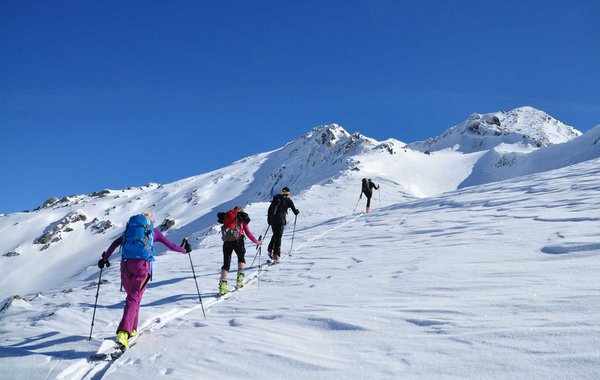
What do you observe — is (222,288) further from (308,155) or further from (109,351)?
(308,155)

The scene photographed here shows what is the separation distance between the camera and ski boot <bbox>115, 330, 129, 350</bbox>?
203 inches

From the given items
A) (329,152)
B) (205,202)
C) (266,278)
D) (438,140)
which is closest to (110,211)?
(205,202)

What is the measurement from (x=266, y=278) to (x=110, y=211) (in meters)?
124

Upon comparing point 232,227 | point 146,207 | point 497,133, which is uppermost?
point 497,133

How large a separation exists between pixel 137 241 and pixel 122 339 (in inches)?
57.3

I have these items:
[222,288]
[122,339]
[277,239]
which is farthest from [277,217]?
[122,339]

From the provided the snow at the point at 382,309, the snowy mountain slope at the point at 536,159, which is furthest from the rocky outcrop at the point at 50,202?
the snow at the point at 382,309

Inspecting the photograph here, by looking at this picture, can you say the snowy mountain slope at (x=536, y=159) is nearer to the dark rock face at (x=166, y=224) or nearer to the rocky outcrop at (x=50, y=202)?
the dark rock face at (x=166, y=224)

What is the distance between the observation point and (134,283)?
5.90m

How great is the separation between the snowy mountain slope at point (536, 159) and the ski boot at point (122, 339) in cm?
4106

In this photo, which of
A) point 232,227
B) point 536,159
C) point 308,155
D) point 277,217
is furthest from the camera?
point 308,155

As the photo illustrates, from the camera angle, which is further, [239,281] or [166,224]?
[166,224]

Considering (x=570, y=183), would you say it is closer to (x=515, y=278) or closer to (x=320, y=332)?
(x=515, y=278)

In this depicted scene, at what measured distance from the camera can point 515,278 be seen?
621cm
